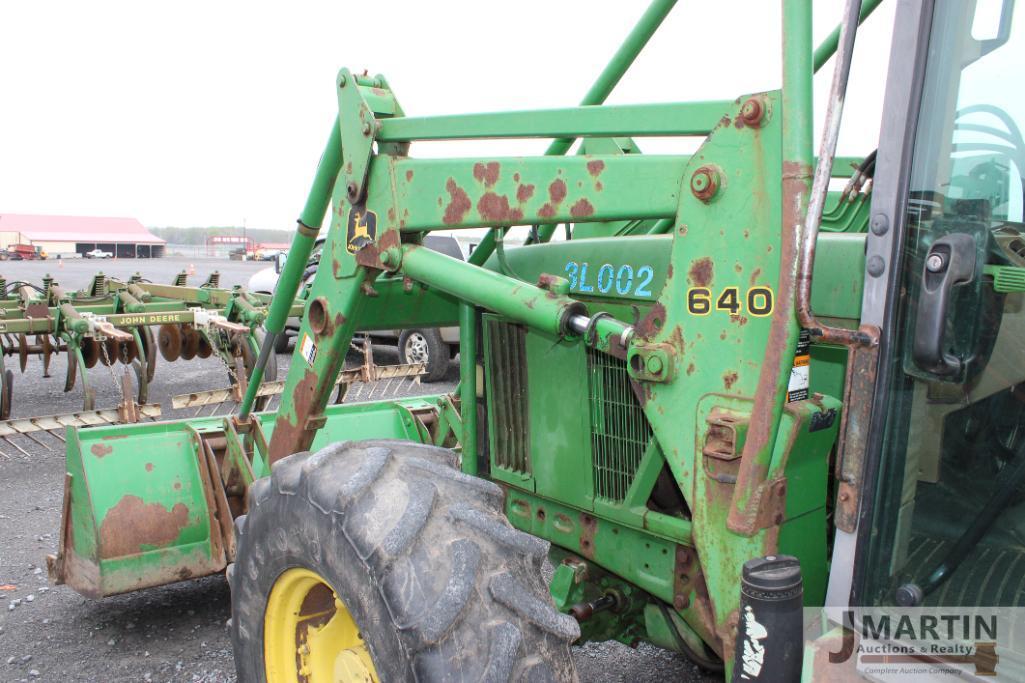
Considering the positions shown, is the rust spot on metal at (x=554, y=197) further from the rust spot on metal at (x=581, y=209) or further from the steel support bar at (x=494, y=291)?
the steel support bar at (x=494, y=291)

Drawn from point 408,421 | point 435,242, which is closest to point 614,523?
point 408,421

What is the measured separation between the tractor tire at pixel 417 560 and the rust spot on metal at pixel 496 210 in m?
0.64

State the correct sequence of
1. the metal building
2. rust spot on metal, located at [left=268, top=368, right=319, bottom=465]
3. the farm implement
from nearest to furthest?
rust spot on metal, located at [left=268, top=368, right=319, bottom=465], the farm implement, the metal building

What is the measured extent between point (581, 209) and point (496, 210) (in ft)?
0.90

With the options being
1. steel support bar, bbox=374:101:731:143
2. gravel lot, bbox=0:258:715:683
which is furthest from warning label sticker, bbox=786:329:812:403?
gravel lot, bbox=0:258:715:683

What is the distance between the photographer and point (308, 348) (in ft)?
9.64

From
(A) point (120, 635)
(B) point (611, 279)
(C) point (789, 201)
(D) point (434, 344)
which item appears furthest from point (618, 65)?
(D) point (434, 344)

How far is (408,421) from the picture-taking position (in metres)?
4.61

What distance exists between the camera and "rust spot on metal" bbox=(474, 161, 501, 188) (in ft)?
7.47

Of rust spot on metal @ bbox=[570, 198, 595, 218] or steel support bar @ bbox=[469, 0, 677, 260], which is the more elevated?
steel support bar @ bbox=[469, 0, 677, 260]

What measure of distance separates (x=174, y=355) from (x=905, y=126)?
8979 millimetres

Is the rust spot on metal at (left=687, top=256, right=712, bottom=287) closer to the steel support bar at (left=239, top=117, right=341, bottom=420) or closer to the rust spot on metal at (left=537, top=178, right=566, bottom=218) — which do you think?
the rust spot on metal at (left=537, top=178, right=566, bottom=218)

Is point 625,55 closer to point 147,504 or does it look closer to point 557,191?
point 557,191

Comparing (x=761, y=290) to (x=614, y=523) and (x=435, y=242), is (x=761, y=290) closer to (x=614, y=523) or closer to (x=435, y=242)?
(x=614, y=523)
